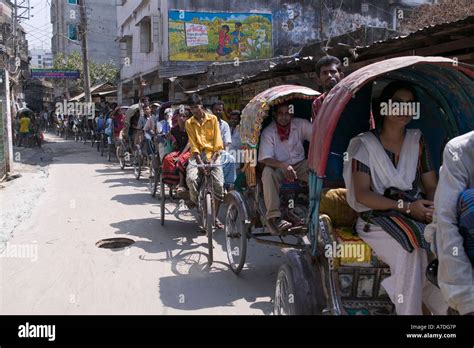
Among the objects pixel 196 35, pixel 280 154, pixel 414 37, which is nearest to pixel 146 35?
pixel 196 35

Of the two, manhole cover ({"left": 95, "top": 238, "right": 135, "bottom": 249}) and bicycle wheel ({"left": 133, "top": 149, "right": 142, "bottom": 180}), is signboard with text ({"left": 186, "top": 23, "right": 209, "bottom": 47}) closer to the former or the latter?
bicycle wheel ({"left": 133, "top": 149, "right": 142, "bottom": 180})

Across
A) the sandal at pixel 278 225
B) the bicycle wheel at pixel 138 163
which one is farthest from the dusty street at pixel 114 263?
the bicycle wheel at pixel 138 163

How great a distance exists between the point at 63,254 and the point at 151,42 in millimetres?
18146

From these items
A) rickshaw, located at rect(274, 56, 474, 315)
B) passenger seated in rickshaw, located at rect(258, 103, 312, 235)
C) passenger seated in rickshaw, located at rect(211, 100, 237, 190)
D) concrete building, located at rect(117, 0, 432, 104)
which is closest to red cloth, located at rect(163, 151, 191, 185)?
passenger seated in rickshaw, located at rect(211, 100, 237, 190)

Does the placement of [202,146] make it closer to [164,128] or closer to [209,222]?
[209,222]

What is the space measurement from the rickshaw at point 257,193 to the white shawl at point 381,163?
1.30 meters

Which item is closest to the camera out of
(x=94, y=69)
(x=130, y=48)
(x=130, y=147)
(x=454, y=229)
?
(x=454, y=229)

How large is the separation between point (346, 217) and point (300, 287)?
2.37 ft

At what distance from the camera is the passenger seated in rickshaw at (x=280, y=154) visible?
4.70 metres

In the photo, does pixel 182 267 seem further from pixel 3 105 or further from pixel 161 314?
pixel 3 105

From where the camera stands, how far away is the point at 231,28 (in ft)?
67.7

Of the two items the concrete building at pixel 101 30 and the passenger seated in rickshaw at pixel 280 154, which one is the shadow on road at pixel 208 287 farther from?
the concrete building at pixel 101 30

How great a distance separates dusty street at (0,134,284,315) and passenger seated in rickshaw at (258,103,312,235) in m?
1.00

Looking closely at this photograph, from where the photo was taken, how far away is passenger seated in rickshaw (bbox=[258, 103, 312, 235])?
470 centimetres
